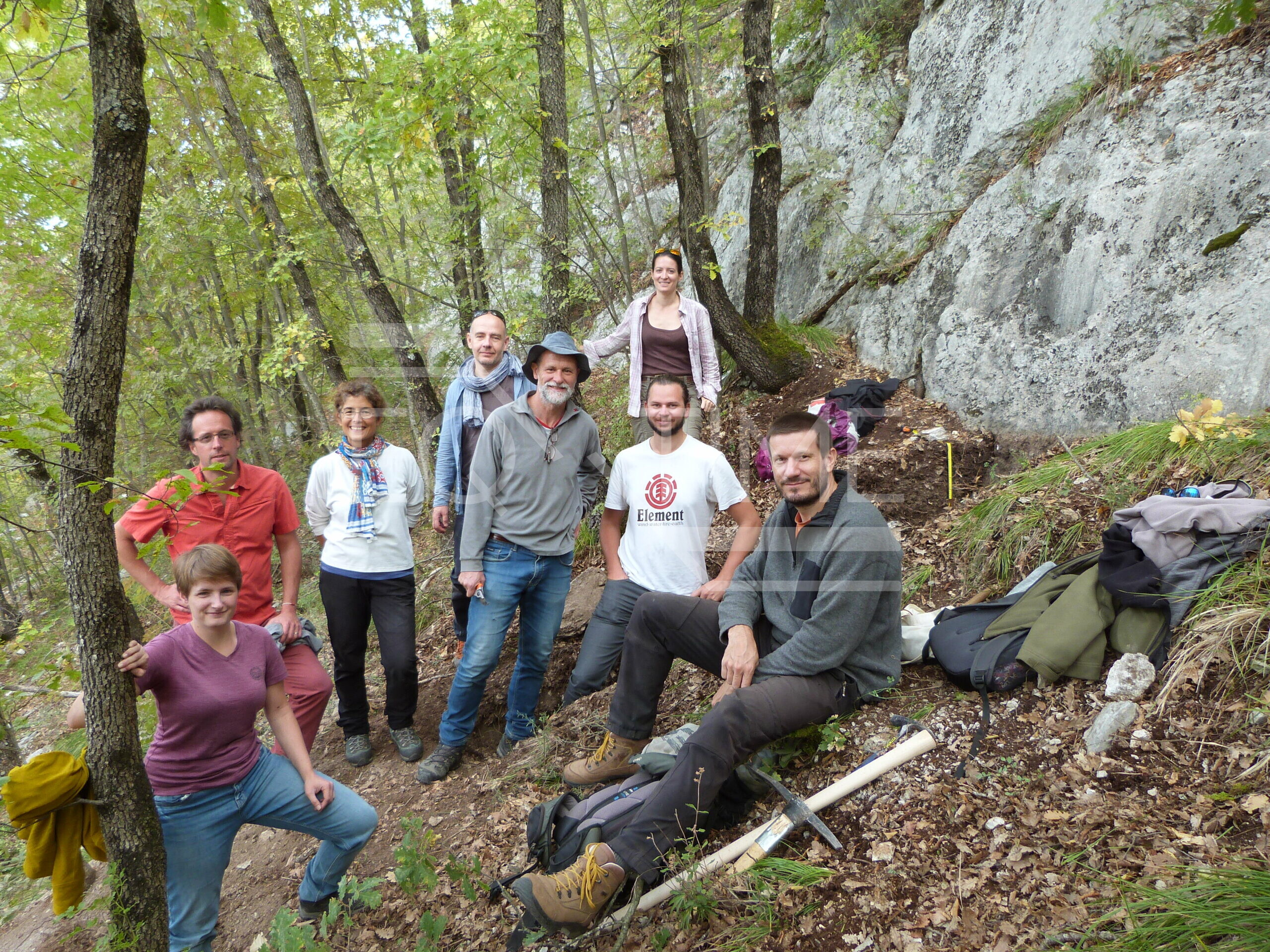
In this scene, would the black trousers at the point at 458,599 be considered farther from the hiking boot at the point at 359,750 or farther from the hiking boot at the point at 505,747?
the hiking boot at the point at 359,750

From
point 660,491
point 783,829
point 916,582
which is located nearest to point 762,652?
point 783,829

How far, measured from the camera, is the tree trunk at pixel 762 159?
6754 mm

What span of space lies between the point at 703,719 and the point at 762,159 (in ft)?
20.9

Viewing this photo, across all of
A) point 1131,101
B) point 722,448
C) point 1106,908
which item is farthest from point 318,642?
point 1131,101

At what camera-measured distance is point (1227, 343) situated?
14.5 feet

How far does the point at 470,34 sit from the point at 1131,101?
5.96 metres

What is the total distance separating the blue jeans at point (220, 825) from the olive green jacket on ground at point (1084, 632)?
3077 millimetres

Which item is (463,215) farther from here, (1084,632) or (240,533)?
(1084,632)

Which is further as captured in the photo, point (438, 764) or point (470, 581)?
point (438, 764)

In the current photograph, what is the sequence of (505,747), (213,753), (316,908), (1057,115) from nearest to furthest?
(213,753)
(316,908)
(505,747)
(1057,115)

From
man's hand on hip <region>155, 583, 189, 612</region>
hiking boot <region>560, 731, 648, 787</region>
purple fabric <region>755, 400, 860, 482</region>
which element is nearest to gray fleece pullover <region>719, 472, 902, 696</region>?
hiking boot <region>560, 731, 648, 787</region>

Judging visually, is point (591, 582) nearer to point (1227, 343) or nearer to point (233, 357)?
point (1227, 343)

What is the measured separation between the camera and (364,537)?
12.6 feet

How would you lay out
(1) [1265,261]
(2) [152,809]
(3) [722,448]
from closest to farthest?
(2) [152,809] → (1) [1265,261] → (3) [722,448]
